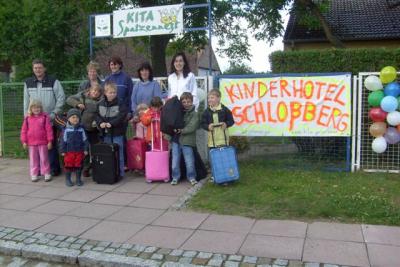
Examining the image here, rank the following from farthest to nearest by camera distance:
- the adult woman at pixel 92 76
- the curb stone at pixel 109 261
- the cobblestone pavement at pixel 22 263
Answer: the adult woman at pixel 92 76, the cobblestone pavement at pixel 22 263, the curb stone at pixel 109 261

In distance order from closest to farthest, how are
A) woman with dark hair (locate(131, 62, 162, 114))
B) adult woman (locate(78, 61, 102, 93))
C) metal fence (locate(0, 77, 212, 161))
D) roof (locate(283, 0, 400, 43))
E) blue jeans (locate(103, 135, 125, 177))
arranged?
blue jeans (locate(103, 135, 125, 177)) → woman with dark hair (locate(131, 62, 162, 114)) → adult woman (locate(78, 61, 102, 93)) → metal fence (locate(0, 77, 212, 161)) → roof (locate(283, 0, 400, 43))

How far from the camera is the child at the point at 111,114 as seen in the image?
7.28m

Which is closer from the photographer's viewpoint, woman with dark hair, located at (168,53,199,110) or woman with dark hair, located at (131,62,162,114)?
woman with dark hair, located at (168,53,199,110)

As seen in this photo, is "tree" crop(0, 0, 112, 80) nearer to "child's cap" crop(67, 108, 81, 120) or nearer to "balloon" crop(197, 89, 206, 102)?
"child's cap" crop(67, 108, 81, 120)

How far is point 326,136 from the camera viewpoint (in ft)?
25.0

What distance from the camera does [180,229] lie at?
17.0ft

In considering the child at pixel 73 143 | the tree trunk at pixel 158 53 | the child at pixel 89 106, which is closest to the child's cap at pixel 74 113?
the child at pixel 73 143

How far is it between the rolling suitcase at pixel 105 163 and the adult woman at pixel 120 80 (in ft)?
2.92

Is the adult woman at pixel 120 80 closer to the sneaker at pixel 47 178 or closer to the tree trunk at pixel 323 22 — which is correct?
the sneaker at pixel 47 178

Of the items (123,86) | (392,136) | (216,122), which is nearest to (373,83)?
(392,136)

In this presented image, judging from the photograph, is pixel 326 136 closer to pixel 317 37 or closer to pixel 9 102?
pixel 9 102

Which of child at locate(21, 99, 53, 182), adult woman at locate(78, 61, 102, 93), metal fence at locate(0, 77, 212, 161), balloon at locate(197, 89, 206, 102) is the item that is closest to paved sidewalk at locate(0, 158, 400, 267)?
child at locate(21, 99, 53, 182)

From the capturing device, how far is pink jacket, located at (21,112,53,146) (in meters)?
7.59

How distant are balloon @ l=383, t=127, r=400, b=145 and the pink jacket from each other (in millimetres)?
5593
